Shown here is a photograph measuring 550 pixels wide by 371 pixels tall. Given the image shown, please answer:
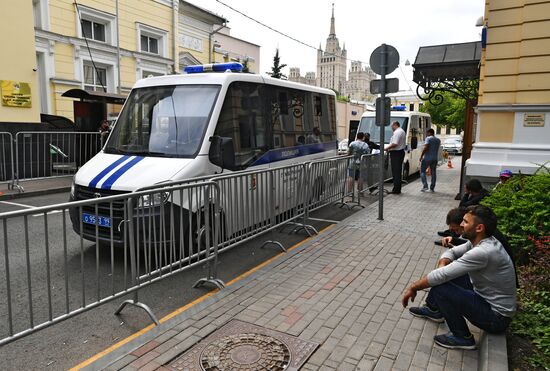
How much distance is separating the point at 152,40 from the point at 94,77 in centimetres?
444

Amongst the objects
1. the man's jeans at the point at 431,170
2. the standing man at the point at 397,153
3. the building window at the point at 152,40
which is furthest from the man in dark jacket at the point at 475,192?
the building window at the point at 152,40

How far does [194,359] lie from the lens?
11.0 feet

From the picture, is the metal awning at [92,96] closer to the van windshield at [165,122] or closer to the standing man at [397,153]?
the van windshield at [165,122]

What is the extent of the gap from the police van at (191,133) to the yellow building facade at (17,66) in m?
7.70

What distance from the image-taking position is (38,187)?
11289 millimetres

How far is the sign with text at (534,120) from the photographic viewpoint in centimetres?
762

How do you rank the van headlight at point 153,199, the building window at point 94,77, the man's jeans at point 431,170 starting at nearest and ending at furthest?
1. the van headlight at point 153,199
2. the man's jeans at point 431,170
3. the building window at point 94,77

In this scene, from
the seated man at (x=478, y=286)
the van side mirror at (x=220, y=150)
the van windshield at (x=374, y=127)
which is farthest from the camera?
the van windshield at (x=374, y=127)

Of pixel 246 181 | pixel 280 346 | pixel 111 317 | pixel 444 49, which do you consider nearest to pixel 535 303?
pixel 280 346

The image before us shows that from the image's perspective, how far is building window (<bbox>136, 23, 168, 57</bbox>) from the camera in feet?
72.4

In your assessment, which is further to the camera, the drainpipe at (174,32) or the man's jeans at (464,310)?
the drainpipe at (174,32)

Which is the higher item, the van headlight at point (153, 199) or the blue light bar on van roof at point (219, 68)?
the blue light bar on van roof at point (219, 68)

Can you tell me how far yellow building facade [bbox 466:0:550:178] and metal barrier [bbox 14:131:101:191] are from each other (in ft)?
36.1

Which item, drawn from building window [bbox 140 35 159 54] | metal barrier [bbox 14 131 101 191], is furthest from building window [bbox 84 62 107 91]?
metal barrier [bbox 14 131 101 191]
